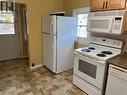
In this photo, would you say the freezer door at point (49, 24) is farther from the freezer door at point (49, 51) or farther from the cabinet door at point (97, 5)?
the cabinet door at point (97, 5)

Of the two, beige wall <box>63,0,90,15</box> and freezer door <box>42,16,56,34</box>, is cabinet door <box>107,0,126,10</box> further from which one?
freezer door <box>42,16,56,34</box>

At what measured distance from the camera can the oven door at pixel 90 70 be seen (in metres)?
2.04

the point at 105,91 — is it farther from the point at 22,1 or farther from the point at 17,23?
the point at 17,23

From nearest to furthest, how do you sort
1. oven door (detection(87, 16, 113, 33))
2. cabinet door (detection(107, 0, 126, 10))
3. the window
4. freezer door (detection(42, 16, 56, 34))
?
1. cabinet door (detection(107, 0, 126, 10))
2. oven door (detection(87, 16, 113, 33))
3. freezer door (detection(42, 16, 56, 34))
4. the window

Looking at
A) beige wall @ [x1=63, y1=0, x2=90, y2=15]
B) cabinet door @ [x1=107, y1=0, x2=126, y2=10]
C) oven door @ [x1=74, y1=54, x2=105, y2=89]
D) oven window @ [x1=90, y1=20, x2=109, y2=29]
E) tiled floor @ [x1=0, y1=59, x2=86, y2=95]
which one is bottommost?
tiled floor @ [x1=0, y1=59, x2=86, y2=95]

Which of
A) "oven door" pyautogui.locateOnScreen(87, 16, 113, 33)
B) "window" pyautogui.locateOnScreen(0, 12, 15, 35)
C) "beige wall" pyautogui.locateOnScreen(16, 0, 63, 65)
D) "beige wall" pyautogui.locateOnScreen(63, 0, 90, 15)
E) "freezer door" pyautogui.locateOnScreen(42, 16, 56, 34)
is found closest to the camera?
"oven door" pyautogui.locateOnScreen(87, 16, 113, 33)

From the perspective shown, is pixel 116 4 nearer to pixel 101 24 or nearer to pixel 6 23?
pixel 101 24

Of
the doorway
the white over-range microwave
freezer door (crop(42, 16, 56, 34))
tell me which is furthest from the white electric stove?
the doorway

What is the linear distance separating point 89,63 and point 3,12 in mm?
3325

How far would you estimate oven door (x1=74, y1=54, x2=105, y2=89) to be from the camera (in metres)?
2.04

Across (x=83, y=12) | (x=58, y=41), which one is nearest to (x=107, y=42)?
(x=83, y=12)

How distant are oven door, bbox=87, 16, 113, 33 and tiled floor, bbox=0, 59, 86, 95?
1.37 meters

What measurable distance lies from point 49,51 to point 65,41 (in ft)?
1.73

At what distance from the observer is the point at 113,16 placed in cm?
205
